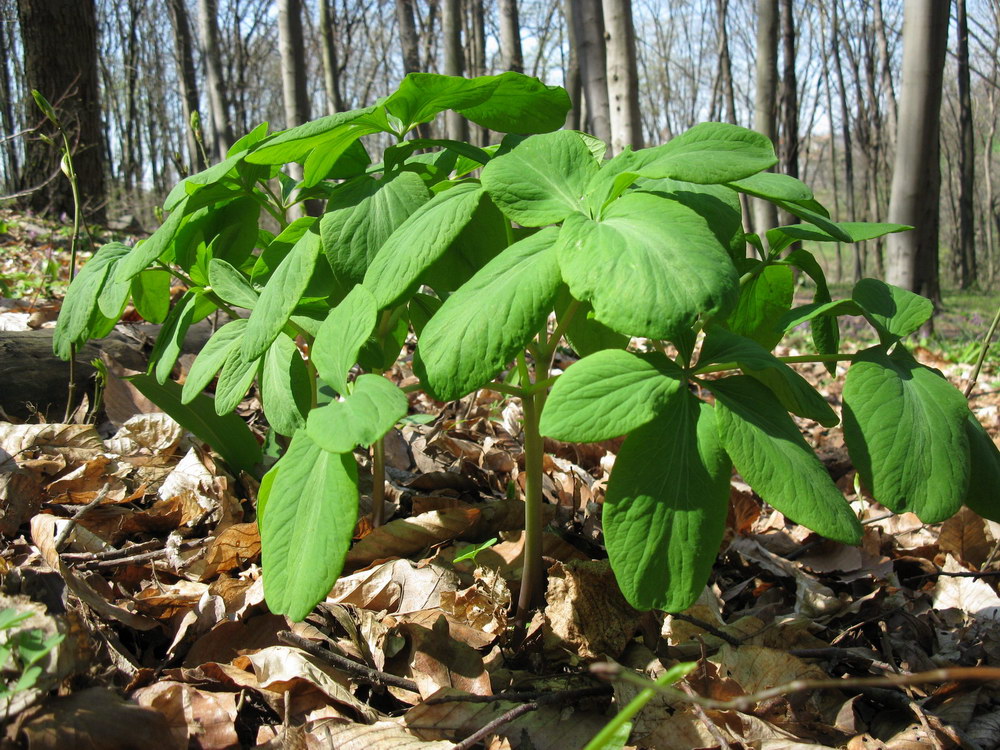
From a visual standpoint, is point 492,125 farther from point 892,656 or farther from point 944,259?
point 944,259

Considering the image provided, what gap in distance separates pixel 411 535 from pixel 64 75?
7134 mm

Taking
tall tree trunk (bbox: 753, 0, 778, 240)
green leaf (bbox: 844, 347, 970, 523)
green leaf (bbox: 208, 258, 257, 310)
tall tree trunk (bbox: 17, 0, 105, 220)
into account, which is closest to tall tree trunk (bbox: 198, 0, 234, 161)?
tall tree trunk (bbox: 17, 0, 105, 220)

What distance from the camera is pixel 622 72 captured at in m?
4.73

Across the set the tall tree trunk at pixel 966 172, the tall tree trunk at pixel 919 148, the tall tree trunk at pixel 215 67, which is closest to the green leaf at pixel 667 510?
the tall tree trunk at pixel 919 148

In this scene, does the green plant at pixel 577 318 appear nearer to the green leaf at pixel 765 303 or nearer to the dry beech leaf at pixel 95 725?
the green leaf at pixel 765 303

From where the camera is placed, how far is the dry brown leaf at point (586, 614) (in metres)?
1.15

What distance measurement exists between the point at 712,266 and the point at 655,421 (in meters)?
0.18

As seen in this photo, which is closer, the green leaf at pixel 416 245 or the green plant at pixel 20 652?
the green plant at pixel 20 652

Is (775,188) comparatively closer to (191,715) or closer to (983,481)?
(983,481)

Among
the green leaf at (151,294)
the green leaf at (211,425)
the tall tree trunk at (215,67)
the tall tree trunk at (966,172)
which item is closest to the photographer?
the green leaf at (151,294)

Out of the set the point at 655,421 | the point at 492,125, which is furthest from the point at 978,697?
the point at 492,125

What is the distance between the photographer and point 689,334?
2.73 feet

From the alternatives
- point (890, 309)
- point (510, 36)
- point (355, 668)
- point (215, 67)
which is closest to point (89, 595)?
point (355, 668)

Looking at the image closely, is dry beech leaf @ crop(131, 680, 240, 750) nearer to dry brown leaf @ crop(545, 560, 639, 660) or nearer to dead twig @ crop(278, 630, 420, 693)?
dead twig @ crop(278, 630, 420, 693)
